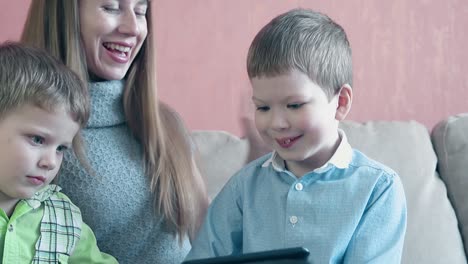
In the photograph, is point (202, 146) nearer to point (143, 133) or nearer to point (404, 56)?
point (143, 133)

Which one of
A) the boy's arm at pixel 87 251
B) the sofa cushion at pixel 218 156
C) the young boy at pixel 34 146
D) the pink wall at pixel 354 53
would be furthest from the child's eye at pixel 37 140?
the pink wall at pixel 354 53

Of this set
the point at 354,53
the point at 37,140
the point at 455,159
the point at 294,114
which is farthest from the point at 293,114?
the point at 354,53

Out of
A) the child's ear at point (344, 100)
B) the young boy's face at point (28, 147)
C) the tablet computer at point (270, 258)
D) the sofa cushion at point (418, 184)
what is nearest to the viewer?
the tablet computer at point (270, 258)

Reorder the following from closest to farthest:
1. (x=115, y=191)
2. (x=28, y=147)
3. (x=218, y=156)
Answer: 1. (x=28, y=147)
2. (x=115, y=191)
3. (x=218, y=156)

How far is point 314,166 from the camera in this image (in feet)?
5.20

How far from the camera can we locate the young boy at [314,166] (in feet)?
4.89

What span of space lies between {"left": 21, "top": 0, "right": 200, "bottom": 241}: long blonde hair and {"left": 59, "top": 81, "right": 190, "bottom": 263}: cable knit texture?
0.03 meters

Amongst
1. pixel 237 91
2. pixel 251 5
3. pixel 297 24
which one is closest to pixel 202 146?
pixel 237 91

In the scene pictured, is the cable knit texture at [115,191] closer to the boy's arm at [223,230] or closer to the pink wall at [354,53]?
the boy's arm at [223,230]

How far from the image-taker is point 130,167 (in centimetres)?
181

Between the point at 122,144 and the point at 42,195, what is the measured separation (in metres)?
0.32

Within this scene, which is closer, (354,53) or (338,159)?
(338,159)

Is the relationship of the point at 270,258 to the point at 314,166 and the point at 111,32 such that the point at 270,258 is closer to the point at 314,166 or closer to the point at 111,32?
the point at 314,166

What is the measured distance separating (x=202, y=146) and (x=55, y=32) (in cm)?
52
